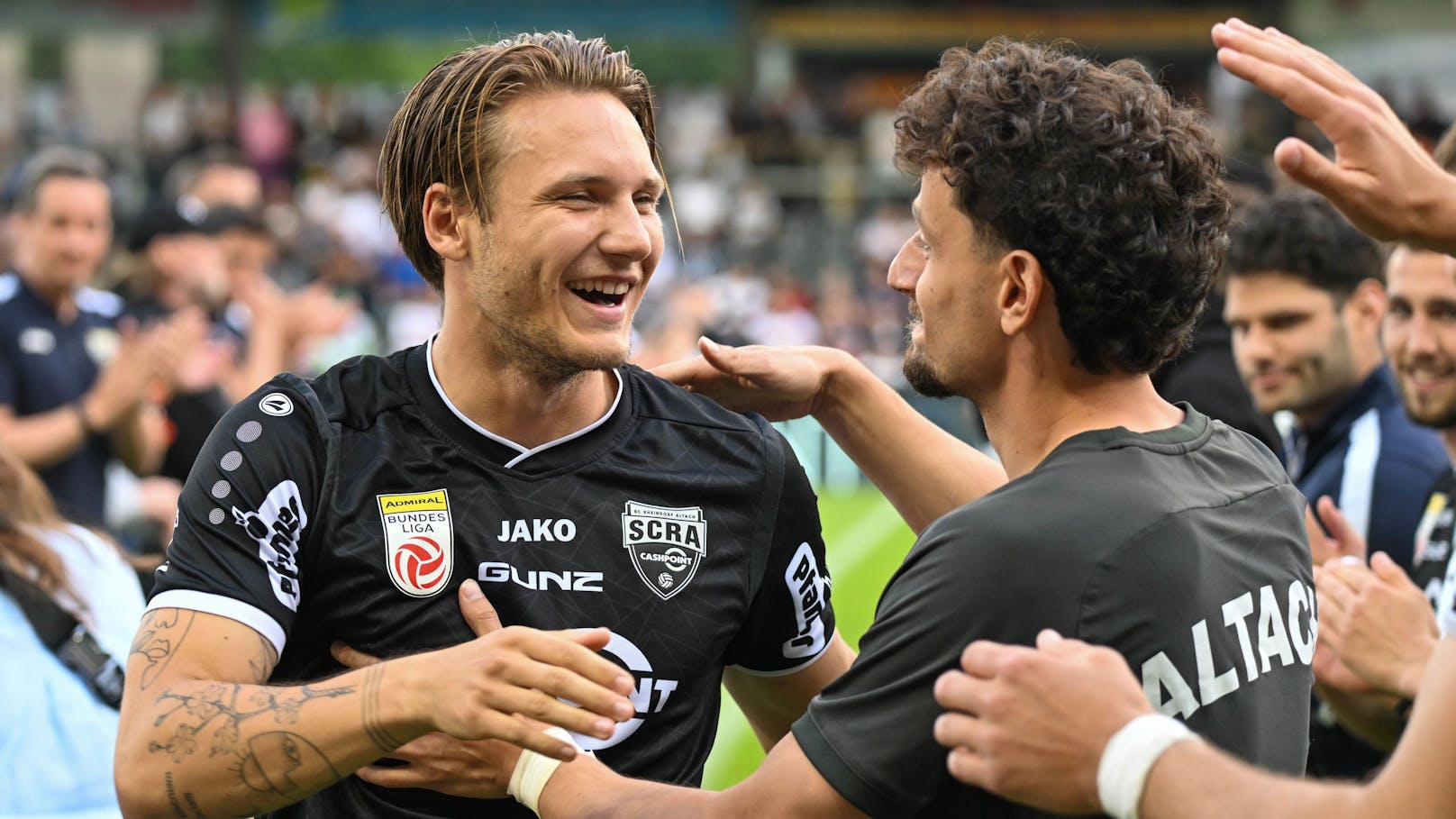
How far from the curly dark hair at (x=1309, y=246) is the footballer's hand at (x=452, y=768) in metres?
3.50

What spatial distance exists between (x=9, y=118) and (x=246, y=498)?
28.2m

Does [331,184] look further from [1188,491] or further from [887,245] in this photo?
[1188,491]

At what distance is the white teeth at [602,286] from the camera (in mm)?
3115

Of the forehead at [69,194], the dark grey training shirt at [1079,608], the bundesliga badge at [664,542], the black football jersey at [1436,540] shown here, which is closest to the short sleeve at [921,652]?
the dark grey training shirt at [1079,608]

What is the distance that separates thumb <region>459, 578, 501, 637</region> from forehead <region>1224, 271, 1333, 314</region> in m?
3.45

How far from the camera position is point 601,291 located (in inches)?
124

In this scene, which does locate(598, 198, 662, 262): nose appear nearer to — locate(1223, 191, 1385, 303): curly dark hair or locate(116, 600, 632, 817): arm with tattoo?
locate(116, 600, 632, 817): arm with tattoo

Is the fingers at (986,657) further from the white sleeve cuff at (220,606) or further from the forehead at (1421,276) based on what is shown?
the forehead at (1421,276)

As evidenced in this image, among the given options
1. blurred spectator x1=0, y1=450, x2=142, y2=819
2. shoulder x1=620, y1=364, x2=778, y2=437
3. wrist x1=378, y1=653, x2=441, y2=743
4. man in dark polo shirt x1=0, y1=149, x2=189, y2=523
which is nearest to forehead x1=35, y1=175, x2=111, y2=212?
man in dark polo shirt x1=0, y1=149, x2=189, y2=523

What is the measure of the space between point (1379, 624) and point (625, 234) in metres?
2.03

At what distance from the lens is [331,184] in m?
24.8

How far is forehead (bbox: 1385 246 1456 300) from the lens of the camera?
169 inches

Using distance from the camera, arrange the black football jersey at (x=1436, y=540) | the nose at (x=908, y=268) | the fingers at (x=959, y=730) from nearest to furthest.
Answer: the fingers at (x=959, y=730), the nose at (x=908, y=268), the black football jersey at (x=1436, y=540)

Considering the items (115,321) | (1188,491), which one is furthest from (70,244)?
(1188,491)
